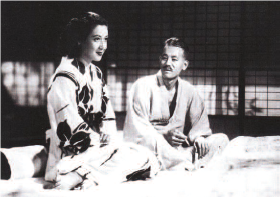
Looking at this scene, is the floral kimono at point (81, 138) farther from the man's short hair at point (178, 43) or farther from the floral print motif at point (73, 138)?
the man's short hair at point (178, 43)

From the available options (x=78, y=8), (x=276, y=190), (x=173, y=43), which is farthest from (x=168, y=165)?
(x=78, y=8)

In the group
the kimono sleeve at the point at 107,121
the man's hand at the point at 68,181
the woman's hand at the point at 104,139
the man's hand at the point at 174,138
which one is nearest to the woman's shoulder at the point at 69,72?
the kimono sleeve at the point at 107,121

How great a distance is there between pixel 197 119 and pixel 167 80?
13.4 inches

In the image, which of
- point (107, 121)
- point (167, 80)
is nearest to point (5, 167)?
point (107, 121)

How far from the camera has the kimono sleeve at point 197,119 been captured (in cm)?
223

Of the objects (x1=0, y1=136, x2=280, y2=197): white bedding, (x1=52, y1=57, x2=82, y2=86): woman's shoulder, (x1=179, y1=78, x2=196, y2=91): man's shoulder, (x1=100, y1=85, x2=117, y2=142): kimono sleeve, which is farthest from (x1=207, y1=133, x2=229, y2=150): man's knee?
(x1=52, y1=57, x2=82, y2=86): woman's shoulder

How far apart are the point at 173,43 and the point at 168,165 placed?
798 mm

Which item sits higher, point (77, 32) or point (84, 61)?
point (77, 32)

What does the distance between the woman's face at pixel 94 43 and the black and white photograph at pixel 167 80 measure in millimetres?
96

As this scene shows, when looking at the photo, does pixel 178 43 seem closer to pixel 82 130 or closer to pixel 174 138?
pixel 174 138

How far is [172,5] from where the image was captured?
7.44 ft

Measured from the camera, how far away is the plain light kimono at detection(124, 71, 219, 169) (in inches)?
82.2

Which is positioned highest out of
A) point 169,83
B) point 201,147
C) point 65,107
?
point 169,83

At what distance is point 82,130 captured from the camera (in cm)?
173
